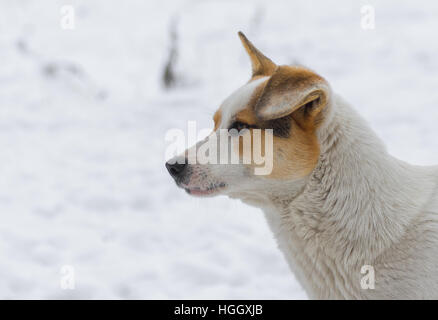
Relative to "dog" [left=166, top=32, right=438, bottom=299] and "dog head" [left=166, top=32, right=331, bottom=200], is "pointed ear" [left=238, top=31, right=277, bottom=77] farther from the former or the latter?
"dog" [left=166, top=32, right=438, bottom=299]

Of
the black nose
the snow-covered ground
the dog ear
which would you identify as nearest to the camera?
the dog ear

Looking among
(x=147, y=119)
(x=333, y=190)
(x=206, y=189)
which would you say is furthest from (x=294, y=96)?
(x=147, y=119)

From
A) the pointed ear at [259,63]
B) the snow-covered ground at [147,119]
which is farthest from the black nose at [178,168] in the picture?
the snow-covered ground at [147,119]

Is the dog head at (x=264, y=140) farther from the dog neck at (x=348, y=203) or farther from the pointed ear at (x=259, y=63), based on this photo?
the pointed ear at (x=259, y=63)

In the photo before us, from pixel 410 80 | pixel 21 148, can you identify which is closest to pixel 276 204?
pixel 21 148

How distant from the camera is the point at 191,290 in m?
3.85

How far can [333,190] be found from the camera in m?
2.41

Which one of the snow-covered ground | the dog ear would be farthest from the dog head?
the snow-covered ground

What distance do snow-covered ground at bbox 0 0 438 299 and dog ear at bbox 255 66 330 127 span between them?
1853 millimetres

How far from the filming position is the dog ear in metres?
2.22

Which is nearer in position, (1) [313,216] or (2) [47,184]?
(1) [313,216]

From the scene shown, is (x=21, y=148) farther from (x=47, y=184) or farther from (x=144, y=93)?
(x=144, y=93)

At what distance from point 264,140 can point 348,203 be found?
473mm
